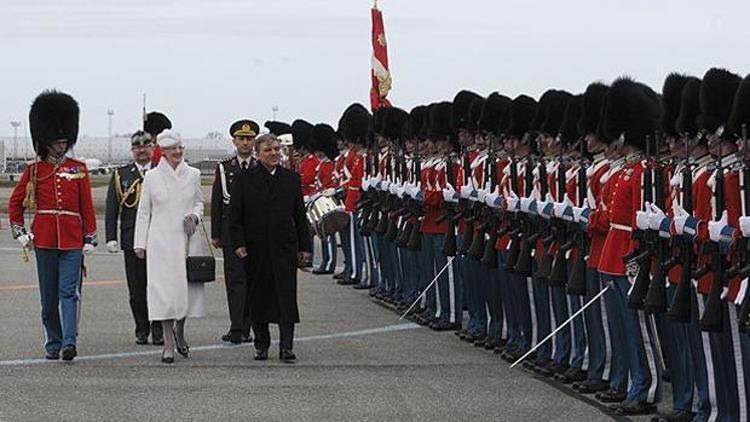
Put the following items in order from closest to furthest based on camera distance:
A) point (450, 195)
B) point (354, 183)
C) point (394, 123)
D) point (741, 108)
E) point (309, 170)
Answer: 1. point (741, 108)
2. point (450, 195)
3. point (394, 123)
4. point (354, 183)
5. point (309, 170)

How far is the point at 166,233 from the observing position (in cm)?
1322

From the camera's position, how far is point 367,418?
10.2 metres

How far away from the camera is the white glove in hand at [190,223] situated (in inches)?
523

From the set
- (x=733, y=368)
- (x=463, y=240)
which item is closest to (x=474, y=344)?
(x=463, y=240)

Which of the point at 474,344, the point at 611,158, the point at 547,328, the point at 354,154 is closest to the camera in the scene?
the point at 611,158

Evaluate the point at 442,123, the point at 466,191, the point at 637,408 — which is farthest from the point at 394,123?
the point at 637,408

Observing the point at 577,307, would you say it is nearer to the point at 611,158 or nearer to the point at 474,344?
the point at 611,158

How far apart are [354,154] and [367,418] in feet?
34.4

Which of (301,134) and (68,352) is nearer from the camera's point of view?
(68,352)

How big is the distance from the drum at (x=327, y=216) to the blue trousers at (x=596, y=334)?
8228 mm

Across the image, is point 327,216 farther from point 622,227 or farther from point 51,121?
point 622,227

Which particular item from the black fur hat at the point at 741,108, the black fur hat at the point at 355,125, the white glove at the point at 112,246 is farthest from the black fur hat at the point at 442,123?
the black fur hat at the point at 741,108

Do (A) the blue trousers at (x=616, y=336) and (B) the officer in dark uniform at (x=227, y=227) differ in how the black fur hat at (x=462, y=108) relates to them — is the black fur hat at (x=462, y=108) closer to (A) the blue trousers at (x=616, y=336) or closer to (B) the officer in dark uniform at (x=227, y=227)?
(B) the officer in dark uniform at (x=227, y=227)

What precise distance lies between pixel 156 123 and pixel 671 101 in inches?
227
